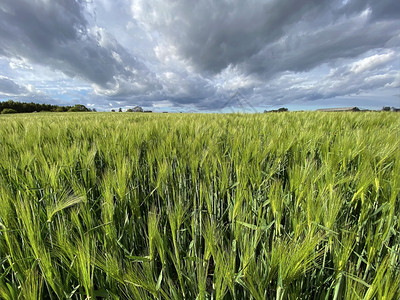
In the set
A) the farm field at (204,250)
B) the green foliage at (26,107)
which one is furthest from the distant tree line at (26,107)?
the farm field at (204,250)

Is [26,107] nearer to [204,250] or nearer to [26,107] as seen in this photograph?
[26,107]

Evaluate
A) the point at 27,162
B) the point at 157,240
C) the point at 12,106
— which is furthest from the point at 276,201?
the point at 12,106

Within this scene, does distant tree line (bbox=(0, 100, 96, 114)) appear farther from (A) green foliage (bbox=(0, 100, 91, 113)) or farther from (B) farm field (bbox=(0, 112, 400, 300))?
(B) farm field (bbox=(0, 112, 400, 300))

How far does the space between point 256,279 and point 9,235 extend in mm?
597

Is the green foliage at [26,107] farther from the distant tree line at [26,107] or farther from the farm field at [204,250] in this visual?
the farm field at [204,250]

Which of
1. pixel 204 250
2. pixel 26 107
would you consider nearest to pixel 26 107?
pixel 26 107

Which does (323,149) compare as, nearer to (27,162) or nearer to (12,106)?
(27,162)

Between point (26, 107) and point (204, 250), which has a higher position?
point (26, 107)

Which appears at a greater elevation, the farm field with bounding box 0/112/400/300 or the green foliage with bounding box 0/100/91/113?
the green foliage with bounding box 0/100/91/113

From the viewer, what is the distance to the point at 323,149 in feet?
3.59

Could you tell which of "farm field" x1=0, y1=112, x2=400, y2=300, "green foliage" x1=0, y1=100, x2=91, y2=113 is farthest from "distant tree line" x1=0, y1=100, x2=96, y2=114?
"farm field" x1=0, y1=112, x2=400, y2=300

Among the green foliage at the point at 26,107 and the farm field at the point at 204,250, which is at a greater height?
the green foliage at the point at 26,107

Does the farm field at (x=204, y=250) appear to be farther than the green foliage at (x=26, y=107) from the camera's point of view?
No

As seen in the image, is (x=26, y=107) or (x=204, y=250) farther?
(x=26, y=107)
